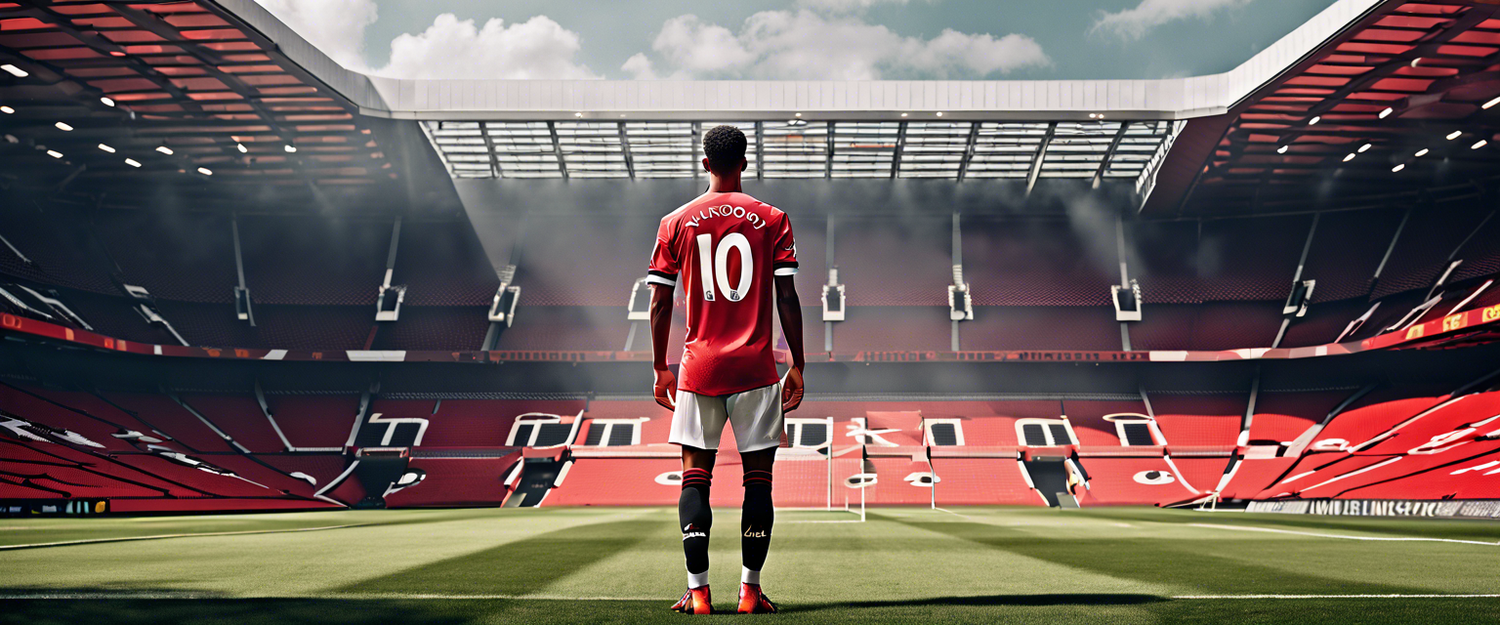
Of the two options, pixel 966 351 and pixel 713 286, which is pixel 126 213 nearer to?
pixel 966 351

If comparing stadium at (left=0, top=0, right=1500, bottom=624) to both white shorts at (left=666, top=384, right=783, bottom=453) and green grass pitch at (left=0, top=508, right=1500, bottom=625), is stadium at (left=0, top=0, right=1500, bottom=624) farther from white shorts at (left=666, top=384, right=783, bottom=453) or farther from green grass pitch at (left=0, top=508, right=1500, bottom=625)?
white shorts at (left=666, top=384, right=783, bottom=453)

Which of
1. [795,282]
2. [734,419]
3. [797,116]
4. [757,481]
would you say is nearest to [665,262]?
[734,419]

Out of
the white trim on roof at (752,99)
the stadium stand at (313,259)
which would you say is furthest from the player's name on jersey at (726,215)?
the stadium stand at (313,259)

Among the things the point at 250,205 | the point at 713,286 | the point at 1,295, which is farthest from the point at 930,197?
the point at 713,286

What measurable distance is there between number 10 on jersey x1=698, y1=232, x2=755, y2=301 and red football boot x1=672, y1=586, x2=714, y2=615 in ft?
4.03

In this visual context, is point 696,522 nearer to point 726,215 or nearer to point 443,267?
point 726,215

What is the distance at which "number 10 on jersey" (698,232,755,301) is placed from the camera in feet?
12.9

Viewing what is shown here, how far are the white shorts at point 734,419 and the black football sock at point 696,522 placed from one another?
0.14 meters

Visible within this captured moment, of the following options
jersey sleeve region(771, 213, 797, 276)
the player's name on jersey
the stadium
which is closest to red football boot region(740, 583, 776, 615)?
jersey sleeve region(771, 213, 797, 276)

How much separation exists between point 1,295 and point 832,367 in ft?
85.9

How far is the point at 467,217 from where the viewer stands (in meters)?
37.5

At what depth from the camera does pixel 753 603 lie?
3.62 m

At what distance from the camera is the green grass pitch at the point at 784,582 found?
3506 mm

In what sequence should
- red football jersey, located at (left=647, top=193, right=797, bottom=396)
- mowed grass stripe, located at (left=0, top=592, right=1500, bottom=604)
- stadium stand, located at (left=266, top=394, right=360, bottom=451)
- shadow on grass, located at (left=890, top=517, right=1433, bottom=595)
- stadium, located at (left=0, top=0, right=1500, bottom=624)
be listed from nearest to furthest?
red football jersey, located at (left=647, top=193, right=797, bottom=396), mowed grass stripe, located at (left=0, top=592, right=1500, bottom=604), shadow on grass, located at (left=890, top=517, right=1433, bottom=595), stadium, located at (left=0, top=0, right=1500, bottom=624), stadium stand, located at (left=266, top=394, right=360, bottom=451)
